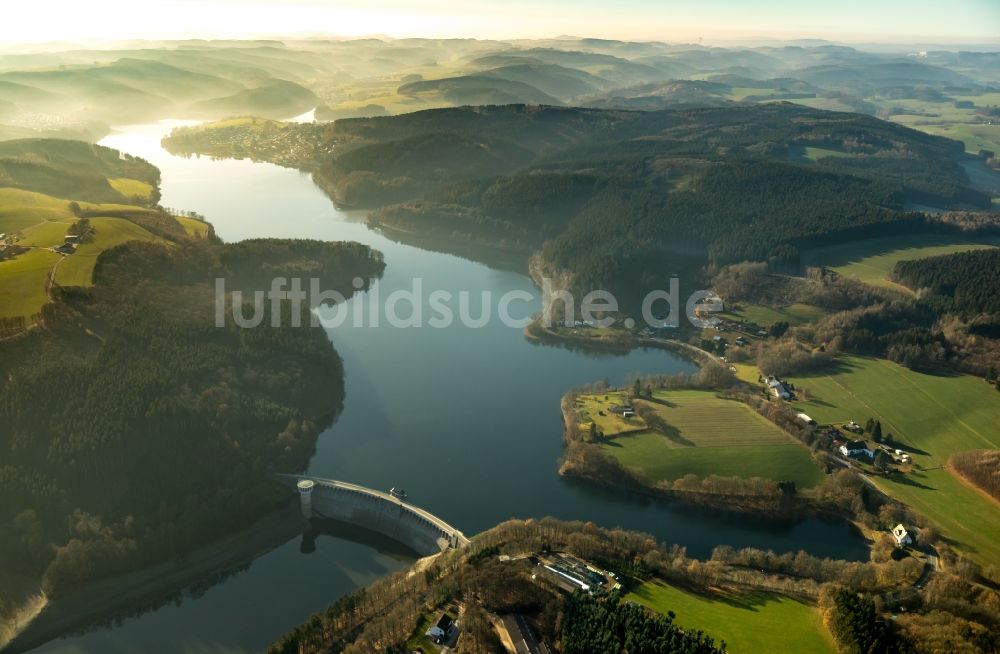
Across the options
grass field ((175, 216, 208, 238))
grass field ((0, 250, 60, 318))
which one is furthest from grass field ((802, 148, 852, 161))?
grass field ((0, 250, 60, 318))

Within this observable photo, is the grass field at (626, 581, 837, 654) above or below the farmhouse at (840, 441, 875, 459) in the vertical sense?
below

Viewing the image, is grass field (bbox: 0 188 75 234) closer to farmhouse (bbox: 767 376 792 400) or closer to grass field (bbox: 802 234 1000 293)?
farmhouse (bbox: 767 376 792 400)

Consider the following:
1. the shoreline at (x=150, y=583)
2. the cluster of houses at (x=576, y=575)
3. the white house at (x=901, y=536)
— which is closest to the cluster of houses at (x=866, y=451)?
the white house at (x=901, y=536)

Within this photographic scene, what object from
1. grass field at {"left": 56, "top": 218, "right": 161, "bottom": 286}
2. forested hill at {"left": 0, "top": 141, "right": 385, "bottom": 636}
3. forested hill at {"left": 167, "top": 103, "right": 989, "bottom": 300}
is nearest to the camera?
forested hill at {"left": 0, "top": 141, "right": 385, "bottom": 636}

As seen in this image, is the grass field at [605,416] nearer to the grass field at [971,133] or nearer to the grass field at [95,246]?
the grass field at [95,246]

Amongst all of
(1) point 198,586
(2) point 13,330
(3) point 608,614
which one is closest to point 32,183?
(2) point 13,330

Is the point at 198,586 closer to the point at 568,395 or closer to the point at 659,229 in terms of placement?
the point at 568,395

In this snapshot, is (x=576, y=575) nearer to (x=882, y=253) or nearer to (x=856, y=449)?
(x=856, y=449)
